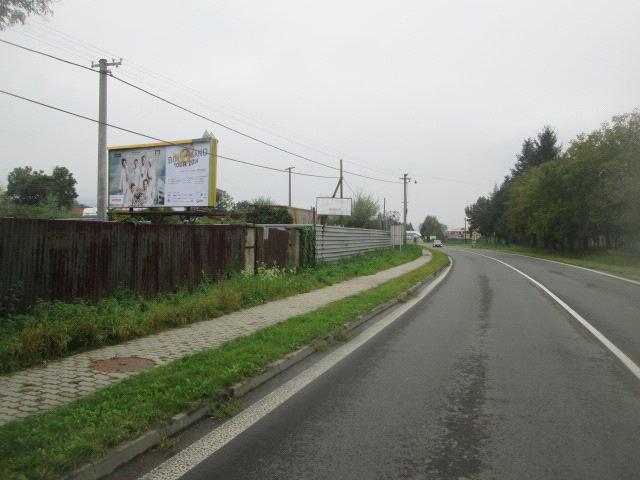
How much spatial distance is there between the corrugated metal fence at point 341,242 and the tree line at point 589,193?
1925 centimetres

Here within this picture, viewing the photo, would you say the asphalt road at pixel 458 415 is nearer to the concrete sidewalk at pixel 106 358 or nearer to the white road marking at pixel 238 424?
the white road marking at pixel 238 424

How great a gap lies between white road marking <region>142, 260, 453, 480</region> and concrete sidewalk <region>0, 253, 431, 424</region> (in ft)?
5.08

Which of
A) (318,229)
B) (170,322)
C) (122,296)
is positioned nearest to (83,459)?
(170,322)

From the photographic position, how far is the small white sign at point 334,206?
4128 cm

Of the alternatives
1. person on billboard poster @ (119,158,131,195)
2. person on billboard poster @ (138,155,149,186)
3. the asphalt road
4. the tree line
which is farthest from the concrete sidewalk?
the tree line

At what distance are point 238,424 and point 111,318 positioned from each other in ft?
13.3

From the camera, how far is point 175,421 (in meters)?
4.54

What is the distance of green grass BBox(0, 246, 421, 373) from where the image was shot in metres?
6.37

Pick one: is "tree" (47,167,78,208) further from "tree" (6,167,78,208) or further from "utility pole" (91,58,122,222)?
"utility pole" (91,58,122,222)

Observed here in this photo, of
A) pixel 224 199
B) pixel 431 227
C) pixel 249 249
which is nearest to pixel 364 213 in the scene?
pixel 224 199

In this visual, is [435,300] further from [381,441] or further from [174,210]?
[174,210]

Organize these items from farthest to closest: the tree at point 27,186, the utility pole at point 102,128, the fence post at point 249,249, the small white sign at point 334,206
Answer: the tree at point 27,186 → the small white sign at point 334,206 → the utility pole at point 102,128 → the fence post at point 249,249

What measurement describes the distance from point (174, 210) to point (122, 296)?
740 inches

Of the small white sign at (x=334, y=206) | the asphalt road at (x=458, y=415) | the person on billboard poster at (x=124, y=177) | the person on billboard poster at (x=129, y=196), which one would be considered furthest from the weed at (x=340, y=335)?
the small white sign at (x=334, y=206)
